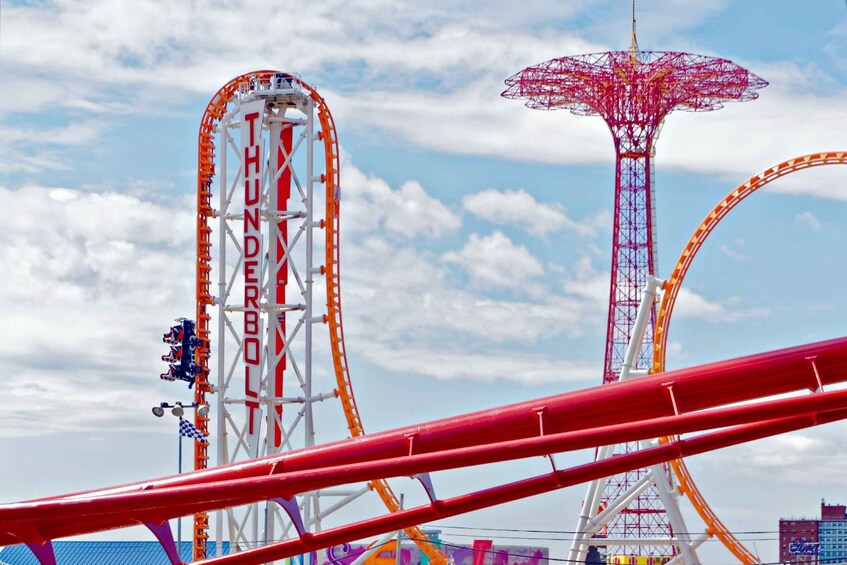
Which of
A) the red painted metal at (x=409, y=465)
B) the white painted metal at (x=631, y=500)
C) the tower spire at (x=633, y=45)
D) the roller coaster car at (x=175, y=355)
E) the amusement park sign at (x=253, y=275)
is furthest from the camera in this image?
the tower spire at (x=633, y=45)

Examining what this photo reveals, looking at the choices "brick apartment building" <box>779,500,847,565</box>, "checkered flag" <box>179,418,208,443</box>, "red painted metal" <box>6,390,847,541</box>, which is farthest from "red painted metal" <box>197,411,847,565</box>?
"brick apartment building" <box>779,500,847,565</box>

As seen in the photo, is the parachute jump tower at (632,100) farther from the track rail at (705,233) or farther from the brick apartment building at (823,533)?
the brick apartment building at (823,533)

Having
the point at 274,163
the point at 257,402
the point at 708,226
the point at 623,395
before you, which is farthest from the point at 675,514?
the point at 623,395

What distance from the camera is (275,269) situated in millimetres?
35812

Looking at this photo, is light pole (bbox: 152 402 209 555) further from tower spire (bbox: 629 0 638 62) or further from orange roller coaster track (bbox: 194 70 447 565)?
tower spire (bbox: 629 0 638 62)

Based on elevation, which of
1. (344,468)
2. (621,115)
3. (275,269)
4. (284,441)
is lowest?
(344,468)

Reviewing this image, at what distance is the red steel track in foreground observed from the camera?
55.0 feet

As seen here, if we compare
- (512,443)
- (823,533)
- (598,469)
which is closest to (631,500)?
(598,469)

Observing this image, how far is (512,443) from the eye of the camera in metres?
16.8

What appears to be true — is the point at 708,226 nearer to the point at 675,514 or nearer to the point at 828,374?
the point at 675,514

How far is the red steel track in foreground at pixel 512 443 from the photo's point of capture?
16750 millimetres

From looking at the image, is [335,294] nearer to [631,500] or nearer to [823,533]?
[631,500]

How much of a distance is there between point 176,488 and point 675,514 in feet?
53.4

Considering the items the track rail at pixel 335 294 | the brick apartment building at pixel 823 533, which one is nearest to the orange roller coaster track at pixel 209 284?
the track rail at pixel 335 294
